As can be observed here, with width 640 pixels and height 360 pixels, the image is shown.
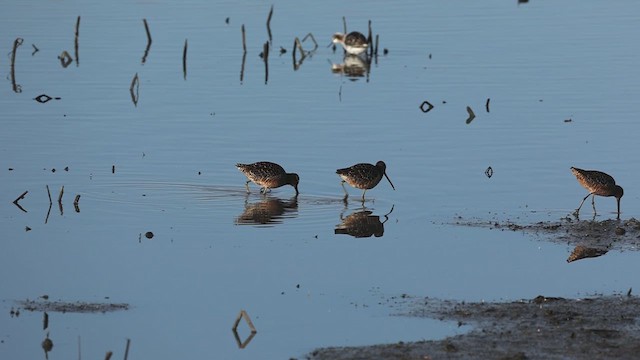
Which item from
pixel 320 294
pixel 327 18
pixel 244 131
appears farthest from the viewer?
pixel 327 18

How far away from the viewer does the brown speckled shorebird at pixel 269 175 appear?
21.9 meters

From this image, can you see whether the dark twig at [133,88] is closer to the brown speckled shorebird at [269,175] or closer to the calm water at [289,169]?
the calm water at [289,169]

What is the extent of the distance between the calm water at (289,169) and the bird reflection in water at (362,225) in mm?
130

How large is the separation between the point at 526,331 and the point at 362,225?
672cm

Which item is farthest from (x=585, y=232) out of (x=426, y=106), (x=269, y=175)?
(x=426, y=106)

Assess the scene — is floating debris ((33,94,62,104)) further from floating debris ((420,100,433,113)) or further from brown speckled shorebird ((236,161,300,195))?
brown speckled shorebird ((236,161,300,195))

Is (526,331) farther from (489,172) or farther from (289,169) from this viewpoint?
(289,169)

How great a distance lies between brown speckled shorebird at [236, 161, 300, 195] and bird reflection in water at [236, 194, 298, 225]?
28 centimetres

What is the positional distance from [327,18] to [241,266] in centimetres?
2976

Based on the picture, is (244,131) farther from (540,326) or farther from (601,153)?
(540,326)

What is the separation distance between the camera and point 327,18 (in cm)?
4628

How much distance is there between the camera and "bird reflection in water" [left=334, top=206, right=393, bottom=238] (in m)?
19.6

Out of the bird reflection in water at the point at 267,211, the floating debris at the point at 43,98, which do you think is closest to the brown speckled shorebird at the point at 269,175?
the bird reflection in water at the point at 267,211

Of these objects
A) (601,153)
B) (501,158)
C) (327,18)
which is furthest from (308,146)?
(327,18)
